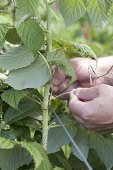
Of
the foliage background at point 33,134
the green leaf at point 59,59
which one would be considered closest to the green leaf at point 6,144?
the foliage background at point 33,134

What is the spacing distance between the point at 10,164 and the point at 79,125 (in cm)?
26

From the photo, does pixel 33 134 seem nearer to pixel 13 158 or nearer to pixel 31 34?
pixel 13 158

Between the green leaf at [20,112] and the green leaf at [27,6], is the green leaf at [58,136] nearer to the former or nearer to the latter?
the green leaf at [20,112]

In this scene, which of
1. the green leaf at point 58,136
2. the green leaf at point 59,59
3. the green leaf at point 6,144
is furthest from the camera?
the green leaf at point 58,136

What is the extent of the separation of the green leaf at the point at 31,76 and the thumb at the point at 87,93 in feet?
0.51

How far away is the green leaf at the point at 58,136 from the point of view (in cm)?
131

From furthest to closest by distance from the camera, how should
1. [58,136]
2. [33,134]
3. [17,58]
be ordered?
[33,134] → [58,136] → [17,58]

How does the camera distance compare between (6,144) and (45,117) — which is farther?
(45,117)

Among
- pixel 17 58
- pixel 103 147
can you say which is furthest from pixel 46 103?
pixel 103 147

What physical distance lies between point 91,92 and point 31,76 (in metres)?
0.19

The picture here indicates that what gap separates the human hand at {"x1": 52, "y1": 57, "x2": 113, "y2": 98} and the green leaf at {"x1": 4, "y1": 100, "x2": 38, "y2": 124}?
112 mm

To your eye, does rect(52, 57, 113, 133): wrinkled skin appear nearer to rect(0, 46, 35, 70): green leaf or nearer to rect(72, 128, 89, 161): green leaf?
rect(72, 128, 89, 161): green leaf

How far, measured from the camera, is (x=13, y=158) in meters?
1.24

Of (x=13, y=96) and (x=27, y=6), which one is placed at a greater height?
(x=27, y=6)
